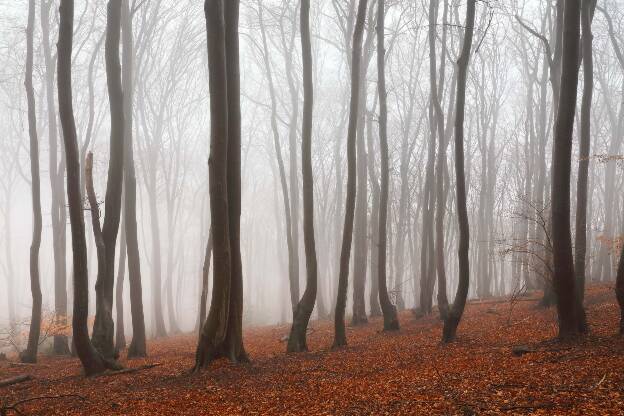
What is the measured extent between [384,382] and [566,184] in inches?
172

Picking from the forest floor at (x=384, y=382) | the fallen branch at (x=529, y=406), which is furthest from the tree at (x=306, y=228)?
the fallen branch at (x=529, y=406)

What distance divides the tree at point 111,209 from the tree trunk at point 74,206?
675 mm

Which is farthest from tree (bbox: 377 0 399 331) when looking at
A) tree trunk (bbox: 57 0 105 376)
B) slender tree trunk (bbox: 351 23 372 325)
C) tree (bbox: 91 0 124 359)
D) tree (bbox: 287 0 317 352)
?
tree trunk (bbox: 57 0 105 376)

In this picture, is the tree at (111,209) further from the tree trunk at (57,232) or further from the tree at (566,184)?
the tree at (566,184)

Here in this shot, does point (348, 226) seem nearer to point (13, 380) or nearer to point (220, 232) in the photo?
point (220, 232)

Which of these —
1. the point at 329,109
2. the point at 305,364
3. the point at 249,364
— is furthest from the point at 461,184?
the point at 329,109

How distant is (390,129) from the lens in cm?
2931

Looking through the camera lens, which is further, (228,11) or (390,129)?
(390,129)

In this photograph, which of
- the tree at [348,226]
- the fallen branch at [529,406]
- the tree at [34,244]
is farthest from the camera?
the tree at [34,244]

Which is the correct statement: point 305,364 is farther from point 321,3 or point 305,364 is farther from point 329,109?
point 329,109

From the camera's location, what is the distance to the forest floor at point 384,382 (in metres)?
5.05

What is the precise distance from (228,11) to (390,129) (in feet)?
70.0

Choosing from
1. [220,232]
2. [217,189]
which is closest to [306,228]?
[220,232]

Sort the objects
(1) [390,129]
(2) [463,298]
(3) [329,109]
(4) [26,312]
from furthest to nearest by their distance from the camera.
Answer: (4) [26,312], (1) [390,129], (3) [329,109], (2) [463,298]
